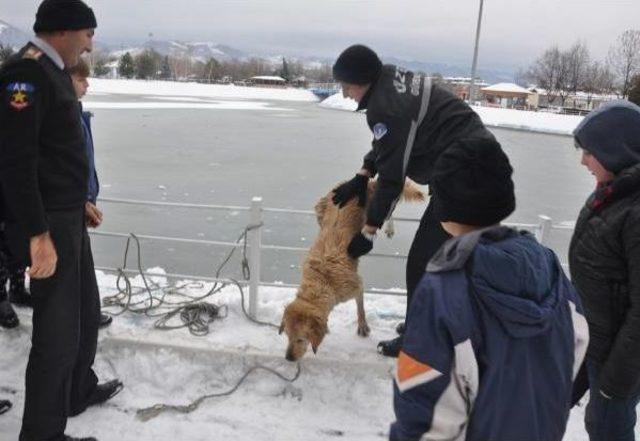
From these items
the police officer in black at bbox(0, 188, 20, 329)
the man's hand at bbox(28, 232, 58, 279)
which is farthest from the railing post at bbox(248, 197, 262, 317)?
the man's hand at bbox(28, 232, 58, 279)

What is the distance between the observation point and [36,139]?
7.26 feet

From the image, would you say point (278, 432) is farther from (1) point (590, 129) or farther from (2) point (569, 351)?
(1) point (590, 129)

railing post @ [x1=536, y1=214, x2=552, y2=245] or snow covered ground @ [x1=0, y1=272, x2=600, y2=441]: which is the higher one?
railing post @ [x1=536, y1=214, x2=552, y2=245]

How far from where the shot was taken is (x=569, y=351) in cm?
147

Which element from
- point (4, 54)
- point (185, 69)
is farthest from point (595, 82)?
point (185, 69)

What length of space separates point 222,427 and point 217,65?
408ft

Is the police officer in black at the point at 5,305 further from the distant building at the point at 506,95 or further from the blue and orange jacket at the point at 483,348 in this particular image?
the distant building at the point at 506,95

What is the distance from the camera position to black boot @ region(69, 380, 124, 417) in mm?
3152

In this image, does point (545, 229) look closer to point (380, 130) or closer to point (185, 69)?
point (380, 130)

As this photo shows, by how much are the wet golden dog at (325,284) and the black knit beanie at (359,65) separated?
105cm

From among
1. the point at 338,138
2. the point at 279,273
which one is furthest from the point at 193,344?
the point at 338,138

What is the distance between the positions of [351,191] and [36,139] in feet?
7.08

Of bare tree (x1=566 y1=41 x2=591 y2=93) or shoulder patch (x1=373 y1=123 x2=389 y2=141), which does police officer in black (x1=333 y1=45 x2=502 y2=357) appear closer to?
shoulder patch (x1=373 y1=123 x2=389 y2=141)

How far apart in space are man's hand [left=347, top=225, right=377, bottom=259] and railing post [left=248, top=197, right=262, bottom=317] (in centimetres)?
78
